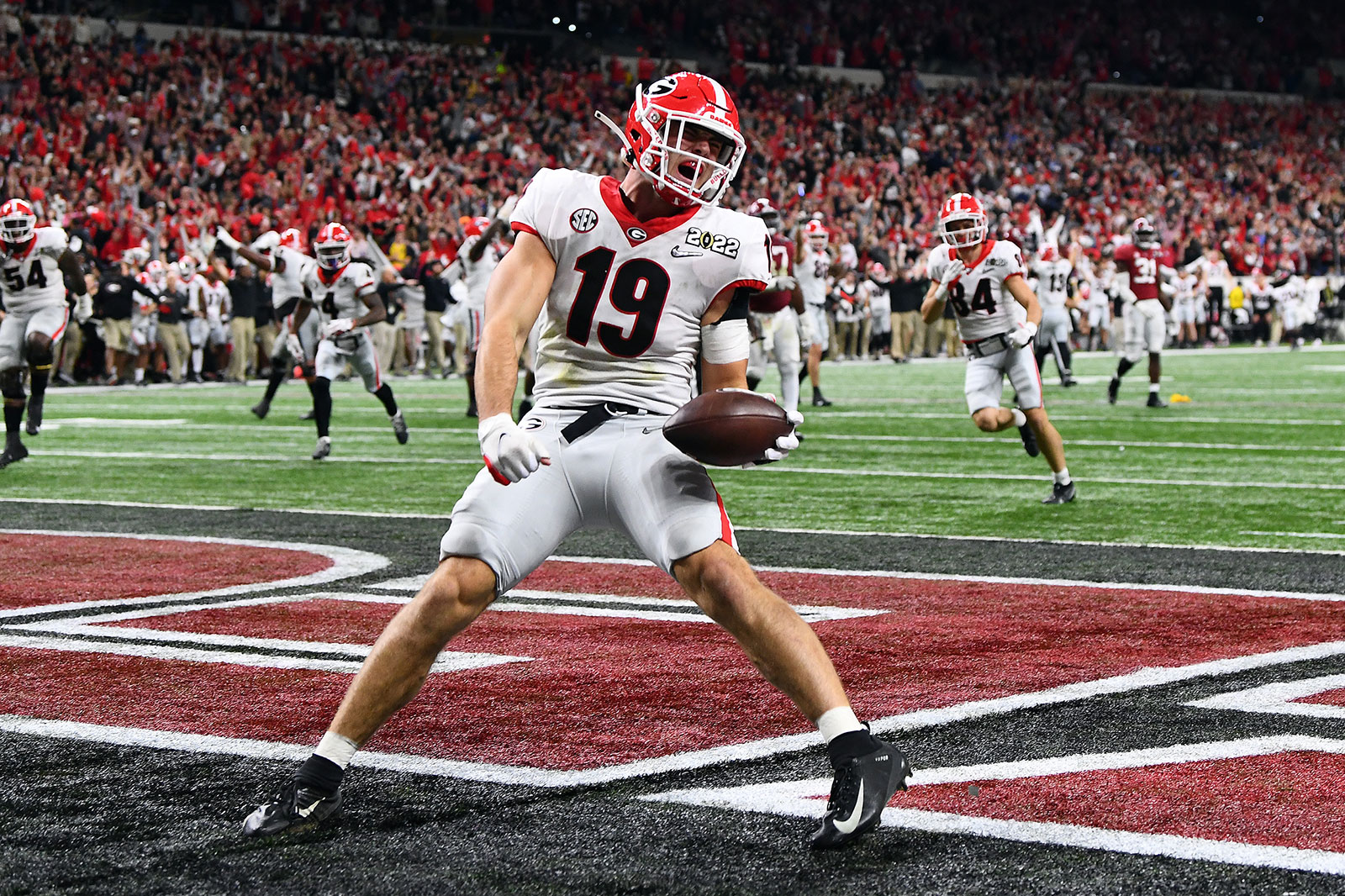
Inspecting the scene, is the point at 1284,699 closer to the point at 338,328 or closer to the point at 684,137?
the point at 684,137

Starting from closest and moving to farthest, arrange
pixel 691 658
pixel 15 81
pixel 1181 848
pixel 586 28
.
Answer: pixel 1181 848, pixel 691 658, pixel 15 81, pixel 586 28

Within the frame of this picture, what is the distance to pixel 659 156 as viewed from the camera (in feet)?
12.7

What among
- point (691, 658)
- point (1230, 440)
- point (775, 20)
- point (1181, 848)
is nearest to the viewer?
point (1181, 848)

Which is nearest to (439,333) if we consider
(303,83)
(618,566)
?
(303,83)

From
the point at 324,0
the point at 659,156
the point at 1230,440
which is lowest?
the point at 1230,440

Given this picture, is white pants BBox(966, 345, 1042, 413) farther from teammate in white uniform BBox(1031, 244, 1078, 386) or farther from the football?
teammate in white uniform BBox(1031, 244, 1078, 386)

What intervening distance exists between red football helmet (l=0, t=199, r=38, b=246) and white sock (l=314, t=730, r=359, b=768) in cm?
959

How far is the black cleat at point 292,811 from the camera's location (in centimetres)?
342

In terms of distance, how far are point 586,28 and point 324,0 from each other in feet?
21.9

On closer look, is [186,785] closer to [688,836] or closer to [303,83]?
[688,836]

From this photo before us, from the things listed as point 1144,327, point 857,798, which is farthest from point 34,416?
point 857,798

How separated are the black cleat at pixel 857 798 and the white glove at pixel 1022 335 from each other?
6.62 metres

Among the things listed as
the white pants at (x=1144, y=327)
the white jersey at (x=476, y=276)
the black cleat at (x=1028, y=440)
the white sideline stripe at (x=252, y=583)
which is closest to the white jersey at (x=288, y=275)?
the white jersey at (x=476, y=276)

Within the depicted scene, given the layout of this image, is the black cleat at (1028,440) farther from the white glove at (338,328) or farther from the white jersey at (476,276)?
the white jersey at (476,276)
